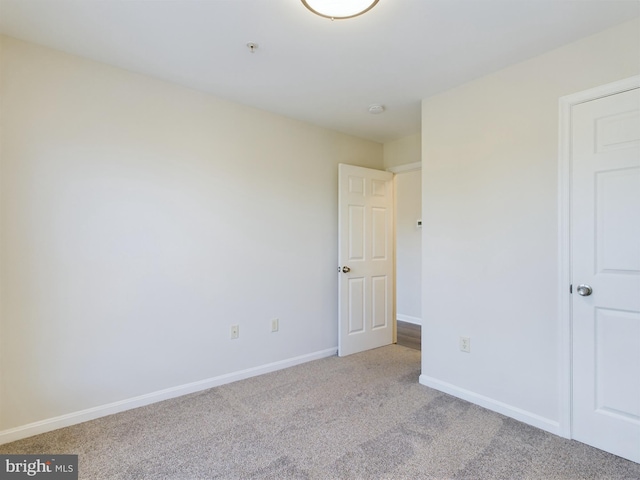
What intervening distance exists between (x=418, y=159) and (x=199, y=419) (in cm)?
322

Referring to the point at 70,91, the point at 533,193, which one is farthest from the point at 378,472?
the point at 70,91

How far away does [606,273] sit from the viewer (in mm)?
1943

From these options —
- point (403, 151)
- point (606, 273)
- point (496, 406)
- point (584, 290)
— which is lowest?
point (496, 406)

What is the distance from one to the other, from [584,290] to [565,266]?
17cm

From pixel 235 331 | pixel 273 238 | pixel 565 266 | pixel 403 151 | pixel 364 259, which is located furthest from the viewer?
pixel 403 151

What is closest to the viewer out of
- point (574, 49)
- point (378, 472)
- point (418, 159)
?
point (378, 472)

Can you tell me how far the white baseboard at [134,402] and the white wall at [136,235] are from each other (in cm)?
4

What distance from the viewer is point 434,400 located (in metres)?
2.56

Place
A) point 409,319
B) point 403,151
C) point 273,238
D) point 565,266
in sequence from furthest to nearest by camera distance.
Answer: point 409,319, point 403,151, point 273,238, point 565,266

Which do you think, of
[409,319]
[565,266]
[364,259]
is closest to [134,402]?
[364,259]

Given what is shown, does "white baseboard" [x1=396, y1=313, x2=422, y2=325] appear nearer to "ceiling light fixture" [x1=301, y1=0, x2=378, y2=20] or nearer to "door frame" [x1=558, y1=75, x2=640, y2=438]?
Answer: "door frame" [x1=558, y1=75, x2=640, y2=438]

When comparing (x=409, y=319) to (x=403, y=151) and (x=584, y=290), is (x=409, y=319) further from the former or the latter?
(x=584, y=290)

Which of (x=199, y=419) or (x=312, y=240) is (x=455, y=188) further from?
(x=199, y=419)

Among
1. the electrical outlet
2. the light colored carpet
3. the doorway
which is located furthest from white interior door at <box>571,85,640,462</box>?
the doorway
